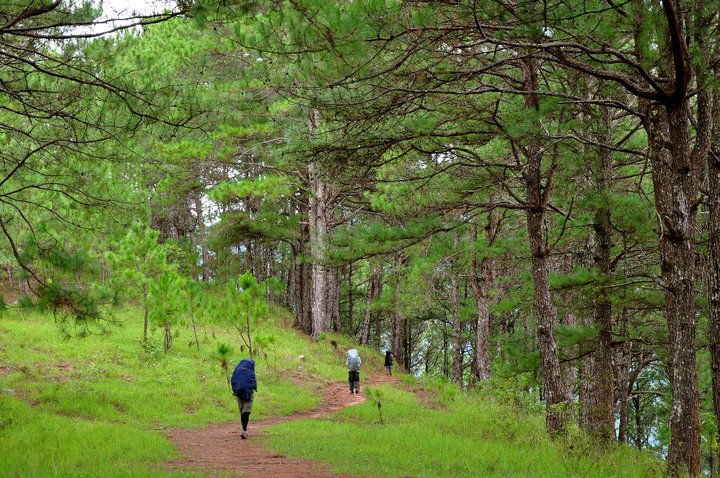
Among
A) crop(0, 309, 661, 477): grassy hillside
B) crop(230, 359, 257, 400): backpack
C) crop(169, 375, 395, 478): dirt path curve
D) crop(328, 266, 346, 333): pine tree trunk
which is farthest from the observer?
crop(328, 266, 346, 333): pine tree trunk

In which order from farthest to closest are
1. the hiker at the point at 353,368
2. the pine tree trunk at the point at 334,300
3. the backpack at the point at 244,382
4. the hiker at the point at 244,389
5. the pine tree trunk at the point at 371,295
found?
the pine tree trunk at the point at 334,300, the pine tree trunk at the point at 371,295, the hiker at the point at 353,368, the backpack at the point at 244,382, the hiker at the point at 244,389

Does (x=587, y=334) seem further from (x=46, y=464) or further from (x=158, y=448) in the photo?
(x=46, y=464)

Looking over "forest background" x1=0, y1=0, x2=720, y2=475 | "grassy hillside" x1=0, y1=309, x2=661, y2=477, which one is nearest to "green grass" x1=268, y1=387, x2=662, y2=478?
"grassy hillside" x1=0, y1=309, x2=661, y2=477

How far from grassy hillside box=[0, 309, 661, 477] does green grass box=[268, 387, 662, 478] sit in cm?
2

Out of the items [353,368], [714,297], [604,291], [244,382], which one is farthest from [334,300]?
[714,297]

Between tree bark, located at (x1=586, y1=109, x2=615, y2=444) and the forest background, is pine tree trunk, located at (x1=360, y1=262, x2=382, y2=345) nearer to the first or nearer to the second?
the forest background

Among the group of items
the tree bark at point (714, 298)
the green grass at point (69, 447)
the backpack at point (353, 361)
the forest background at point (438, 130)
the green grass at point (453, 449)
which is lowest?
the green grass at point (453, 449)

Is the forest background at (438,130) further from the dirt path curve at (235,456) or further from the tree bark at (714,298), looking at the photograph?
the dirt path curve at (235,456)

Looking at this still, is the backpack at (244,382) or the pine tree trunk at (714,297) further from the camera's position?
the backpack at (244,382)

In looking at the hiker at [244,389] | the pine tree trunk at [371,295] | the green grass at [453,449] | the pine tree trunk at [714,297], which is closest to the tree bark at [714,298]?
the pine tree trunk at [714,297]

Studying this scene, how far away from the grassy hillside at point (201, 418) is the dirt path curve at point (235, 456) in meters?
0.33

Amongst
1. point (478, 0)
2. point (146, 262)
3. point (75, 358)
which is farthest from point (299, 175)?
point (478, 0)

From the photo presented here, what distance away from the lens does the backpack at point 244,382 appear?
10.2 metres

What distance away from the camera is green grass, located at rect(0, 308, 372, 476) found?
7.23 meters
